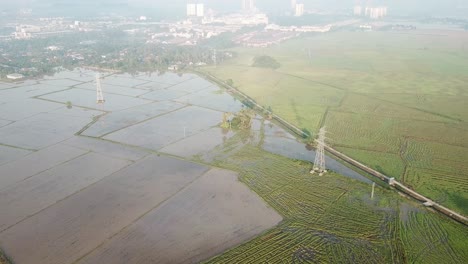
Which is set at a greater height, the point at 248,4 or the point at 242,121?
the point at 248,4

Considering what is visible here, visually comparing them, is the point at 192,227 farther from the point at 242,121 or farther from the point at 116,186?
the point at 242,121

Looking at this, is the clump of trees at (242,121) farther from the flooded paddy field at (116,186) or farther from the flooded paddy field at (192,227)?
the flooded paddy field at (192,227)

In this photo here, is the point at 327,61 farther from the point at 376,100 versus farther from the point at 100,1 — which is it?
the point at 100,1

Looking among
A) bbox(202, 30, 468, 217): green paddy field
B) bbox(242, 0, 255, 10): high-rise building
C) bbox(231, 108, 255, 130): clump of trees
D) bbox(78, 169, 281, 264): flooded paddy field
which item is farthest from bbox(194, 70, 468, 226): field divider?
bbox(242, 0, 255, 10): high-rise building

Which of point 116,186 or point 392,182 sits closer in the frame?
point 116,186

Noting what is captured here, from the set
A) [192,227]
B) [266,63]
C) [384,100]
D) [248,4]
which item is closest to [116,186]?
[192,227]

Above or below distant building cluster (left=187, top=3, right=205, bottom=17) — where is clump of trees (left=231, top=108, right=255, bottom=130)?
below

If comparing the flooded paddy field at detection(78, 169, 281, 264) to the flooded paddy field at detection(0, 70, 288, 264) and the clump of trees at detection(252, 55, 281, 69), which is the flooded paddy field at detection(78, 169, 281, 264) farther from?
the clump of trees at detection(252, 55, 281, 69)

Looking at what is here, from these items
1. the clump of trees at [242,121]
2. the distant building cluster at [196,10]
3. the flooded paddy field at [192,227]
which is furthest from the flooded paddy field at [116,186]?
the distant building cluster at [196,10]

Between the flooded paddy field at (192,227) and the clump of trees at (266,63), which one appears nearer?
the flooded paddy field at (192,227)
